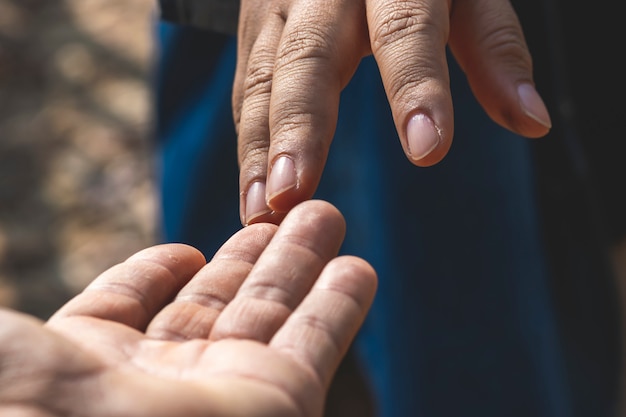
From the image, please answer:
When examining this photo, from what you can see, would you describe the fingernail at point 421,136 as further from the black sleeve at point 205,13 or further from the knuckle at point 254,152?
the black sleeve at point 205,13

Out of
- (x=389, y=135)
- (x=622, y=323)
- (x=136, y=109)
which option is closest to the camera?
(x=389, y=135)

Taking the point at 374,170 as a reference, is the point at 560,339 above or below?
below

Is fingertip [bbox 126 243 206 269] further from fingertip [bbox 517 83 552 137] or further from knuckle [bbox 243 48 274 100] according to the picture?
fingertip [bbox 517 83 552 137]

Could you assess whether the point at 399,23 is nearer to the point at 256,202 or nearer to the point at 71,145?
the point at 256,202

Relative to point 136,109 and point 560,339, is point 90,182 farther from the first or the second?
point 560,339

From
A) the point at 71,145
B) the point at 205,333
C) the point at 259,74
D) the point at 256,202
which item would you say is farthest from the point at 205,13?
the point at 71,145

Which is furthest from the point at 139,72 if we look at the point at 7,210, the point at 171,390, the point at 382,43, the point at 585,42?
the point at 171,390

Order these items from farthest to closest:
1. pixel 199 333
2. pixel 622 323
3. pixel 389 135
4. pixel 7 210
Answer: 1. pixel 7 210
2. pixel 622 323
3. pixel 389 135
4. pixel 199 333

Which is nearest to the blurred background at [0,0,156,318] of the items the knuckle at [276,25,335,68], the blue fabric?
the blue fabric
